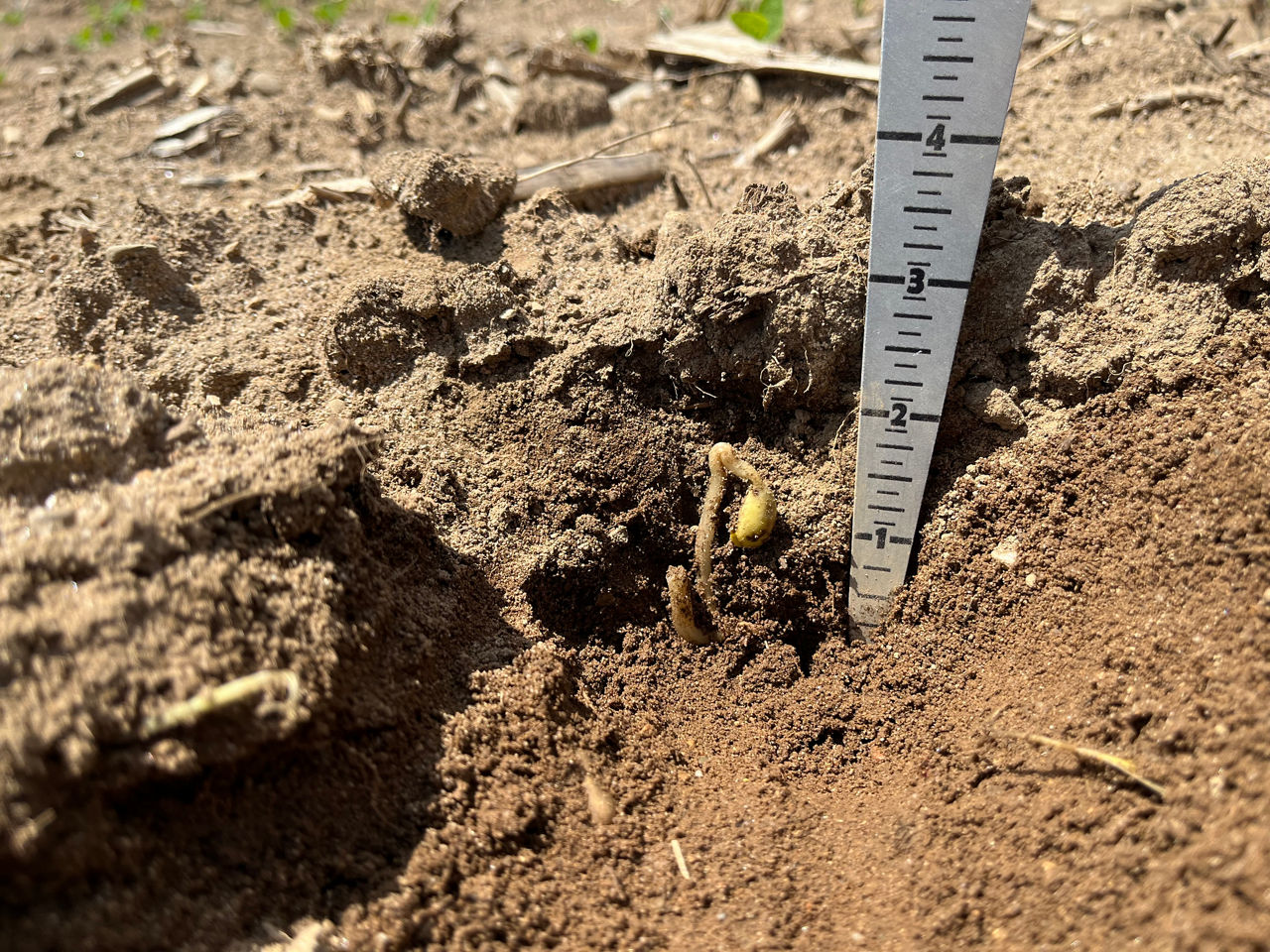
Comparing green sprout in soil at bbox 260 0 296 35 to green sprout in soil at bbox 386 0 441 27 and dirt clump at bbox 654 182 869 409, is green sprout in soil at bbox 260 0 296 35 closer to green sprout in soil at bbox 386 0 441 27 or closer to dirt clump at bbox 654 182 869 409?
green sprout in soil at bbox 386 0 441 27

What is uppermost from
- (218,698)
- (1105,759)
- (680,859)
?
(218,698)

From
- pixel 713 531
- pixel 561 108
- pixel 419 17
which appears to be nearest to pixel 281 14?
pixel 419 17

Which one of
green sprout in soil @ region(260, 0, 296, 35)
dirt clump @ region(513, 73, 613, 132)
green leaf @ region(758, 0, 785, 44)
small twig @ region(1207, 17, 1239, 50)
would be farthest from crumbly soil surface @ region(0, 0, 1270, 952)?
green sprout in soil @ region(260, 0, 296, 35)

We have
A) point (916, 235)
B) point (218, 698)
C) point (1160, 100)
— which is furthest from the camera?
point (1160, 100)

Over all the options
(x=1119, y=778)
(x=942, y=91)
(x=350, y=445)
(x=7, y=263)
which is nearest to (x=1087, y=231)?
(x=942, y=91)

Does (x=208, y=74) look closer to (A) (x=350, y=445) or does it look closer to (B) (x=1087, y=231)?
(A) (x=350, y=445)

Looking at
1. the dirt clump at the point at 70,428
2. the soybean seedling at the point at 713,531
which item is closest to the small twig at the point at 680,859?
the soybean seedling at the point at 713,531

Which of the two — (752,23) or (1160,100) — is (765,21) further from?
(1160,100)
